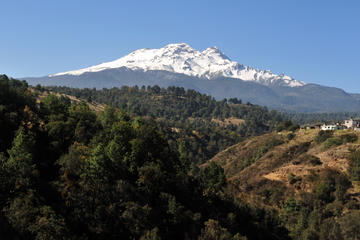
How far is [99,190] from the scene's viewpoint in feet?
140

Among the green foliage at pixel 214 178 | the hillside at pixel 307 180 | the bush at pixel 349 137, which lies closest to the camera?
the green foliage at pixel 214 178

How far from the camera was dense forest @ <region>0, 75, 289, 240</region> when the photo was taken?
3809cm

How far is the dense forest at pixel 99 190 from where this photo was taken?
38.1 meters

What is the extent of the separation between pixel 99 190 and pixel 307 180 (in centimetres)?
6268

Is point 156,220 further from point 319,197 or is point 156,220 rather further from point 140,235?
point 319,197

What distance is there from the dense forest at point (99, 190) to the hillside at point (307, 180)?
1281 cm

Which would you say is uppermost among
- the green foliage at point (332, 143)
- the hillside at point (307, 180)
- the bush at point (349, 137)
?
the bush at point (349, 137)

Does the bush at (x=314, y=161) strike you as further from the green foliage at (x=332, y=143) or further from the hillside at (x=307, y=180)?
the green foliage at (x=332, y=143)

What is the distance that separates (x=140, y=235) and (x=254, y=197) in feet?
165

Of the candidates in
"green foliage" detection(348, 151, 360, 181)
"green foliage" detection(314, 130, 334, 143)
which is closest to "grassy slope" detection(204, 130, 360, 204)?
"green foliage" detection(314, 130, 334, 143)

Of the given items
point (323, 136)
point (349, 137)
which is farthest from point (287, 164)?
point (349, 137)

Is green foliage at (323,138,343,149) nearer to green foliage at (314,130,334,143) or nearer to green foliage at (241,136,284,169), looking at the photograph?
green foliage at (314,130,334,143)

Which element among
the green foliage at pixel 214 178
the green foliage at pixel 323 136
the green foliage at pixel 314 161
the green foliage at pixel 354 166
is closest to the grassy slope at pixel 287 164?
the green foliage at pixel 314 161

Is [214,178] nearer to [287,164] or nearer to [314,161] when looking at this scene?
[314,161]
